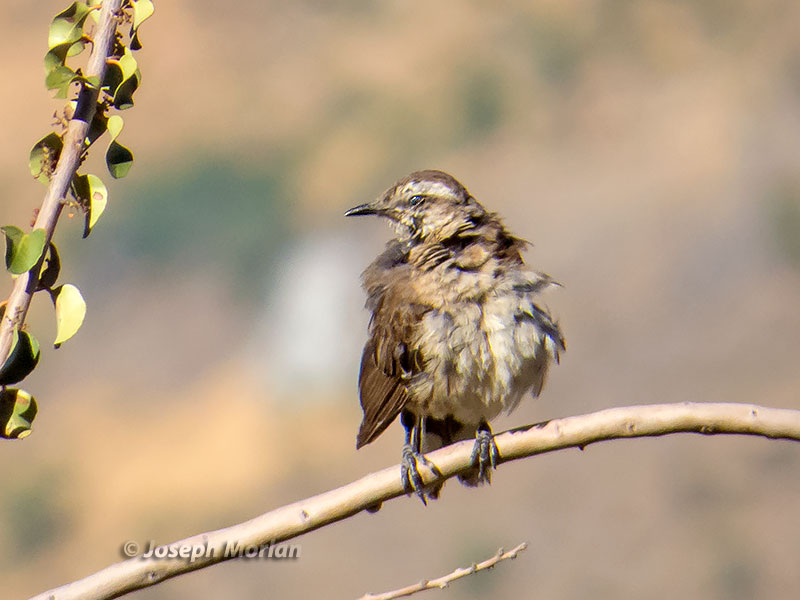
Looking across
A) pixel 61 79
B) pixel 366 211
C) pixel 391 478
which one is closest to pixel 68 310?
pixel 61 79

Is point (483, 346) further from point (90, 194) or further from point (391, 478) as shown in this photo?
point (90, 194)

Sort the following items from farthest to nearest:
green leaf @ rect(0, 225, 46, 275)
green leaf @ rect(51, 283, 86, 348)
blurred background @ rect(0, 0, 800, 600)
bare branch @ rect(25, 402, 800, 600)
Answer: blurred background @ rect(0, 0, 800, 600) → bare branch @ rect(25, 402, 800, 600) → green leaf @ rect(51, 283, 86, 348) → green leaf @ rect(0, 225, 46, 275)

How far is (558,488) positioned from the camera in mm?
11562

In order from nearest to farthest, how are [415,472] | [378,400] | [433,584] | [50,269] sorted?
[50,269]
[433,584]
[415,472]
[378,400]

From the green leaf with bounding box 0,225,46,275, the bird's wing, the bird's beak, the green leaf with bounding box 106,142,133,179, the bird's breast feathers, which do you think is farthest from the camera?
the bird's beak

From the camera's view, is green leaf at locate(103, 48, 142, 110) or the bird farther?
the bird

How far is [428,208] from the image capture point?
5082mm

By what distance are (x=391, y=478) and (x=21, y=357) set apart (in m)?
1.20

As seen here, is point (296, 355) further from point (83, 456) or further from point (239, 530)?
point (239, 530)

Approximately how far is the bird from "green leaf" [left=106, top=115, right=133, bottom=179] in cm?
242

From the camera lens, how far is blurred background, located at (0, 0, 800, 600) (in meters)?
11.2

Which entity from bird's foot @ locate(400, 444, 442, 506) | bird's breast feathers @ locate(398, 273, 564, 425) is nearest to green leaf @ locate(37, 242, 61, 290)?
bird's foot @ locate(400, 444, 442, 506)

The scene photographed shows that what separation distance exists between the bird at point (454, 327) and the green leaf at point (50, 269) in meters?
2.46

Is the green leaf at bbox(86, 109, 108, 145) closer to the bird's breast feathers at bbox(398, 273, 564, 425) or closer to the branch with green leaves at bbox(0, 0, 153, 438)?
the branch with green leaves at bbox(0, 0, 153, 438)
